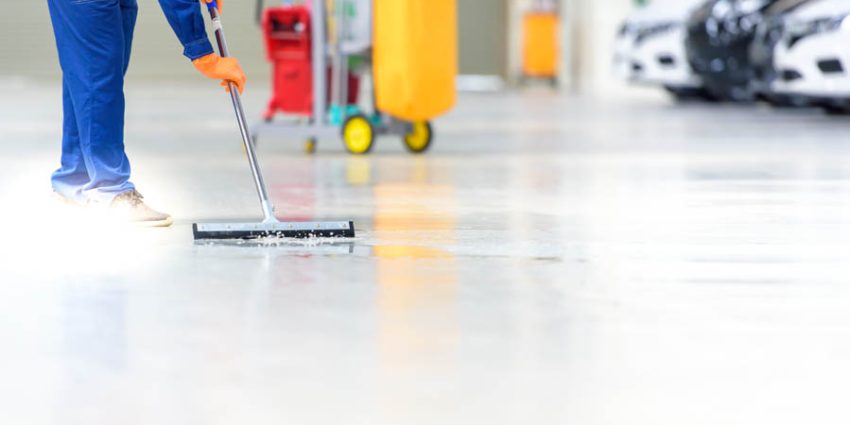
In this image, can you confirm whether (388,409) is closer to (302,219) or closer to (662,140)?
(302,219)

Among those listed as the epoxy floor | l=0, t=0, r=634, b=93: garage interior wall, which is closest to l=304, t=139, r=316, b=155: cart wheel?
the epoxy floor

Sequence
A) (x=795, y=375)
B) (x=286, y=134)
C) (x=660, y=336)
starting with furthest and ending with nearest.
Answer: (x=286, y=134) < (x=660, y=336) < (x=795, y=375)

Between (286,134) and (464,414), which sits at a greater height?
(464,414)

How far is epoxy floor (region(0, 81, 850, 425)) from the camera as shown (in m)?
2.34

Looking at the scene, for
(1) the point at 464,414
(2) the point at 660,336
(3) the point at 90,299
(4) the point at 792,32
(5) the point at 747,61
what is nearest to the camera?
(1) the point at 464,414

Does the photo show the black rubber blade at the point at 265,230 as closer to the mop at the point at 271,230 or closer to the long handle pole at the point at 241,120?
the mop at the point at 271,230

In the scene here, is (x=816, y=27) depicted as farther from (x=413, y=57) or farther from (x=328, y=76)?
(x=413, y=57)

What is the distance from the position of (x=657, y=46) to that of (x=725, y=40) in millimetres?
1679

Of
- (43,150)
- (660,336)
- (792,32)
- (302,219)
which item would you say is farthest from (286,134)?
(660,336)

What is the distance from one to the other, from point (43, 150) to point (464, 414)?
681cm

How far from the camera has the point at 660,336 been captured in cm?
286

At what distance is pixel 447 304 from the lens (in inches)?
128

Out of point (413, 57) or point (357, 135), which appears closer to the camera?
point (413, 57)

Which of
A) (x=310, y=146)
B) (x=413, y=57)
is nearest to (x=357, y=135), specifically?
(x=310, y=146)
